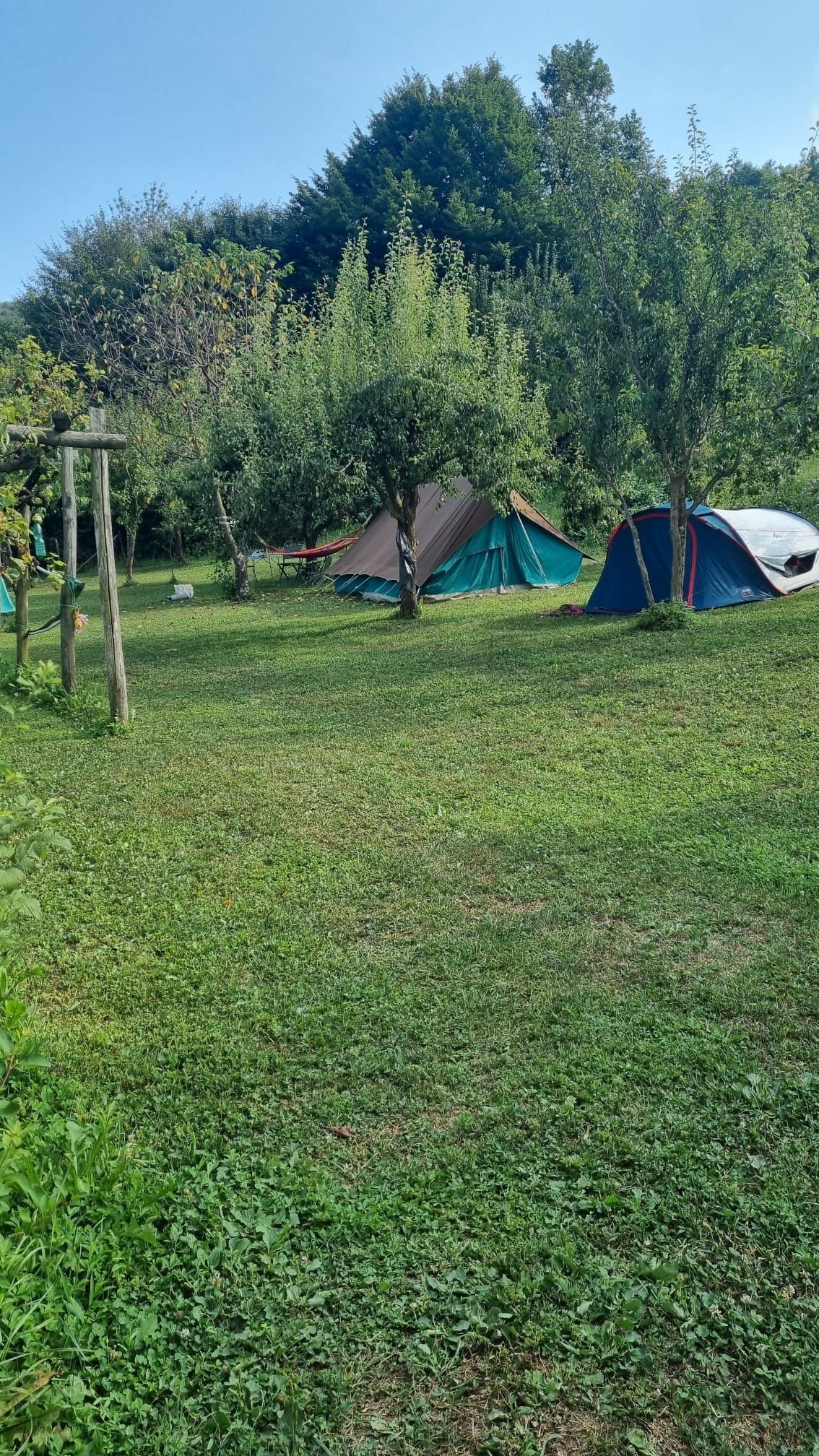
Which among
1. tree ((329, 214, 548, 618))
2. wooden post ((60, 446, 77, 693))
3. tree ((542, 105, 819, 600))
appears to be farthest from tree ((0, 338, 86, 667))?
tree ((542, 105, 819, 600))

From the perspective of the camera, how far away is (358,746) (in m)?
6.50

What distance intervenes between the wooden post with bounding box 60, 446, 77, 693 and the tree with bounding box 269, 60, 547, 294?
27.4 meters

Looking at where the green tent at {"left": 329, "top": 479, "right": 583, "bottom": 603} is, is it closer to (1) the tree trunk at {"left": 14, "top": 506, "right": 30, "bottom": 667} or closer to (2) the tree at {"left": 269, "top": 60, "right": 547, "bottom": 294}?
(1) the tree trunk at {"left": 14, "top": 506, "right": 30, "bottom": 667}

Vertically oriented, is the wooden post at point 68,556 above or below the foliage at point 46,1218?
above

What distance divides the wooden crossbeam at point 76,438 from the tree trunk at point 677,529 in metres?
6.08

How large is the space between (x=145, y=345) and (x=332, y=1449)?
20.9 m

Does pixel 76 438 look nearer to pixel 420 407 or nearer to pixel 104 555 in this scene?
pixel 104 555

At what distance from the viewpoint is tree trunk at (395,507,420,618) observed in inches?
478

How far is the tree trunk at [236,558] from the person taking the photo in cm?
1560

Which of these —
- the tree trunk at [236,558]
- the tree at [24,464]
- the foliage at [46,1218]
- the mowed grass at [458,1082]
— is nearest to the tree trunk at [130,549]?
the tree trunk at [236,558]

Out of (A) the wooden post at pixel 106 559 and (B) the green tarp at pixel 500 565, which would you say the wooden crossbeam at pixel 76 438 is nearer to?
(A) the wooden post at pixel 106 559

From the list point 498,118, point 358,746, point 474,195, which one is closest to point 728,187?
point 358,746

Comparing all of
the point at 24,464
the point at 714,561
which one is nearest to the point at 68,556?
the point at 24,464

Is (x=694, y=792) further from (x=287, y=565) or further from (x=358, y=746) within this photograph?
(x=287, y=565)
